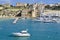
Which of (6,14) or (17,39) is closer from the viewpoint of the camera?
(17,39)

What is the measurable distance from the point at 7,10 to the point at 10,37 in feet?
140

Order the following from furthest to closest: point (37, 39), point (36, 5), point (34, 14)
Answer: point (36, 5)
point (34, 14)
point (37, 39)

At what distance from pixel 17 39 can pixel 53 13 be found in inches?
1674

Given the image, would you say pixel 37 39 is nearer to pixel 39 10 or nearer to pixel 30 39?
pixel 30 39

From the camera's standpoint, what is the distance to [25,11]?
70750 millimetres

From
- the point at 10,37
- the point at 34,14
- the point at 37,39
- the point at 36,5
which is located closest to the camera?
the point at 37,39

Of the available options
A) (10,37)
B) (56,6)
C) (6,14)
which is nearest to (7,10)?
(6,14)

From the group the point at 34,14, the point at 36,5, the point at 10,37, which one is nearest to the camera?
the point at 10,37

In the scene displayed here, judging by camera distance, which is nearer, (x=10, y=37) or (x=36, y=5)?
(x=10, y=37)

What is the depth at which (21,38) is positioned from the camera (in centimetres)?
3083

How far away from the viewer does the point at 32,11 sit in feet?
231

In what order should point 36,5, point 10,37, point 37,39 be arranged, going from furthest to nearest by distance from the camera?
point 36,5
point 10,37
point 37,39

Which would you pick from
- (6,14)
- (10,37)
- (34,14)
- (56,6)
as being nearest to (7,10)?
(6,14)

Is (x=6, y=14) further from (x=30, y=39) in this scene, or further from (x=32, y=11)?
(x=30, y=39)
